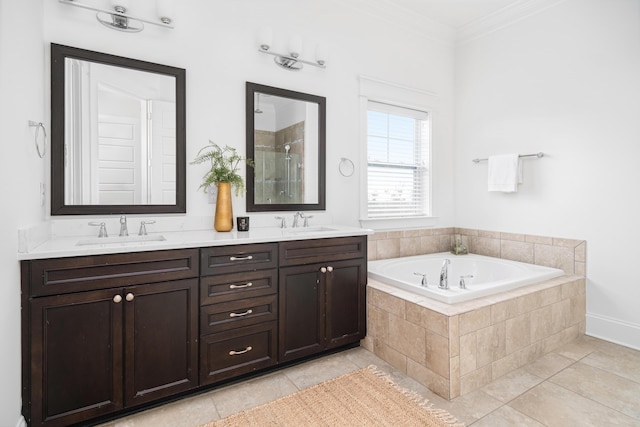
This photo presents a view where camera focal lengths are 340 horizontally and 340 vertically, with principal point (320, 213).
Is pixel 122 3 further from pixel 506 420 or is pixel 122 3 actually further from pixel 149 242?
pixel 506 420

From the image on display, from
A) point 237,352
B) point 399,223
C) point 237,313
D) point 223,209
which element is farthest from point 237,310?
point 399,223

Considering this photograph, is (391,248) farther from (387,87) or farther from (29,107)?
(29,107)

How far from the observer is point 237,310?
2010 millimetres

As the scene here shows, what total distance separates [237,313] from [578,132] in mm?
3038

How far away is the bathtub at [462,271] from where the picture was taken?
2.49 metres

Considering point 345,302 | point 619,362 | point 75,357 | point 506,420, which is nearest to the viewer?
point 75,357

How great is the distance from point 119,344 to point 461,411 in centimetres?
179

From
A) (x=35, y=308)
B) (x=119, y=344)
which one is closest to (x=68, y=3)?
(x=35, y=308)

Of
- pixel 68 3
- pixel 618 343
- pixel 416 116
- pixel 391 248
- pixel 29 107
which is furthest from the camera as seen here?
pixel 416 116

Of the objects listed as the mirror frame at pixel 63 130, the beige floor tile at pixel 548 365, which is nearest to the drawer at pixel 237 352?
the mirror frame at pixel 63 130

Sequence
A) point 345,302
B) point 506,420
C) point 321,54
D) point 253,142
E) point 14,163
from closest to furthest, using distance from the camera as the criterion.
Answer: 1. point 14,163
2. point 506,420
3. point 345,302
4. point 253,142
5. point 321,54

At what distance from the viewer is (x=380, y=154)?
11.0 ft

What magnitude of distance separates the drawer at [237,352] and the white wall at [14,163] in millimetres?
800

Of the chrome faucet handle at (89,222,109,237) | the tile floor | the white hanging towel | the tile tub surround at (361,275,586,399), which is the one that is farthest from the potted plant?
the white hanging towel
